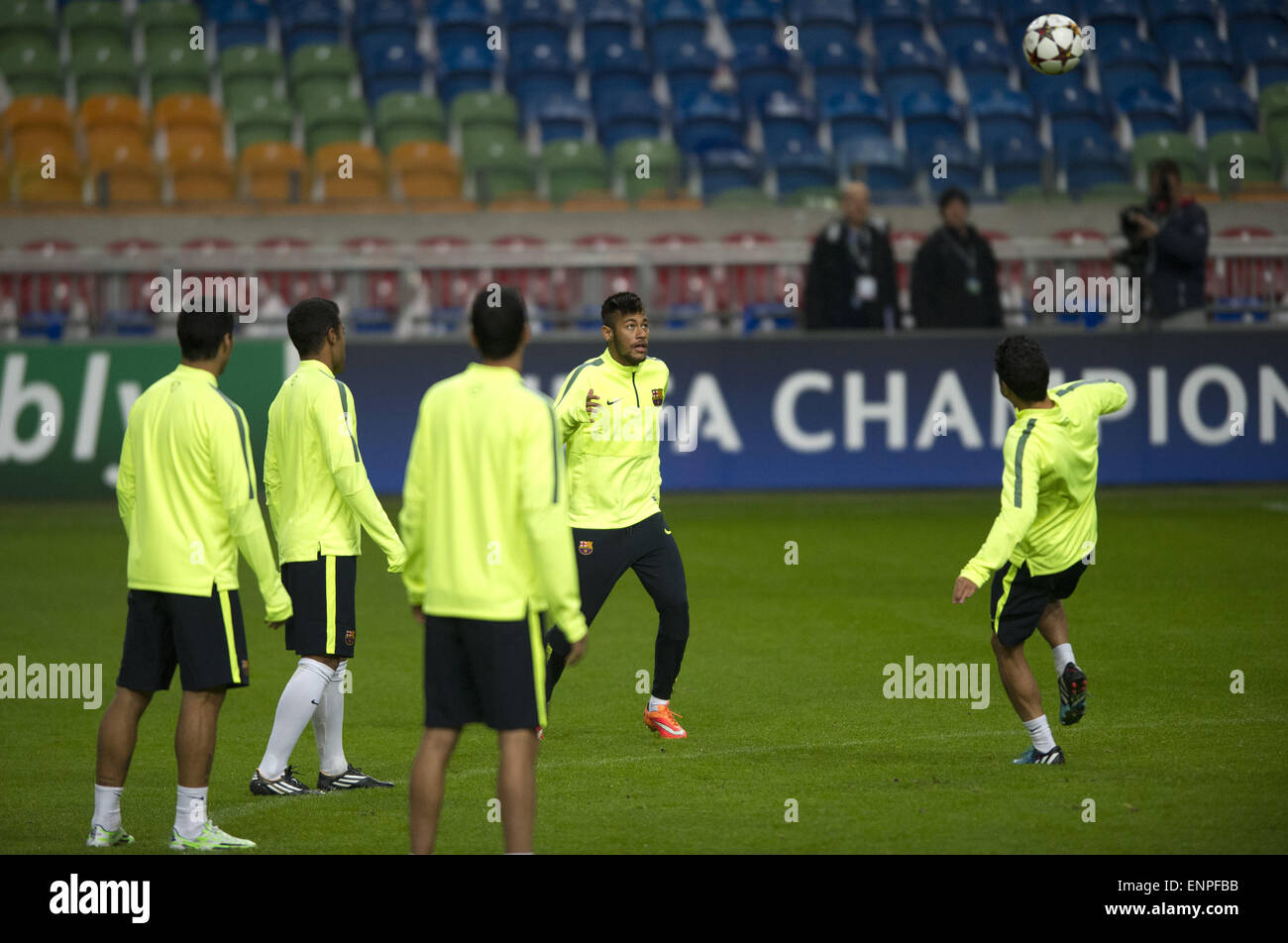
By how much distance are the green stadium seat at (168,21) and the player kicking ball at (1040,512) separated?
63.6 ft

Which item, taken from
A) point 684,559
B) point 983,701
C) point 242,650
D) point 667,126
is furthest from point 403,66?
point 242,650

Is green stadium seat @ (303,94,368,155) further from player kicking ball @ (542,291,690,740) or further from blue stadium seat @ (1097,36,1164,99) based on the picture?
player kicking ball @ (542,291,690,740)

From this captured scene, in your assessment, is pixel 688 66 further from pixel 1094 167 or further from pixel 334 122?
pixel 1094 167

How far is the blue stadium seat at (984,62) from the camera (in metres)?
24.3

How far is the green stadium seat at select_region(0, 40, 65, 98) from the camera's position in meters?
23.0

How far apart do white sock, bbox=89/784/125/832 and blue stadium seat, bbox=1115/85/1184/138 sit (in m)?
20.7

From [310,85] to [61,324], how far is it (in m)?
7.50

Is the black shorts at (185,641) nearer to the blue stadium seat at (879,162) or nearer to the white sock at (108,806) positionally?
the white sock at (108,806)

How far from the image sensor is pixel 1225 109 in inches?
939

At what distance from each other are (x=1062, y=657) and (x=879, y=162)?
1564cm

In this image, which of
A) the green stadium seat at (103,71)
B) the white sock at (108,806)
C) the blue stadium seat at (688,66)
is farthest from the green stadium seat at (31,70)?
the white sock at (108,806)

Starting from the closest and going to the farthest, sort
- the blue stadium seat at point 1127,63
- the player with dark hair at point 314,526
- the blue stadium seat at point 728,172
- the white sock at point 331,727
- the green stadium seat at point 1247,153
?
the player with dark hair at point 314,526 < the white sock at point 331,727 < the green stadium seat at point 1247,153 < the blue stadium seat at point 728,172 < the blue stadium seat at point 1127,63

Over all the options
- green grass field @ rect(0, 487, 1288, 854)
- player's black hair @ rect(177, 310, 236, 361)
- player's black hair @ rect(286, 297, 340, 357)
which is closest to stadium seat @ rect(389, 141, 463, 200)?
green grass field @ rect(0, 487, 1288, 854)
